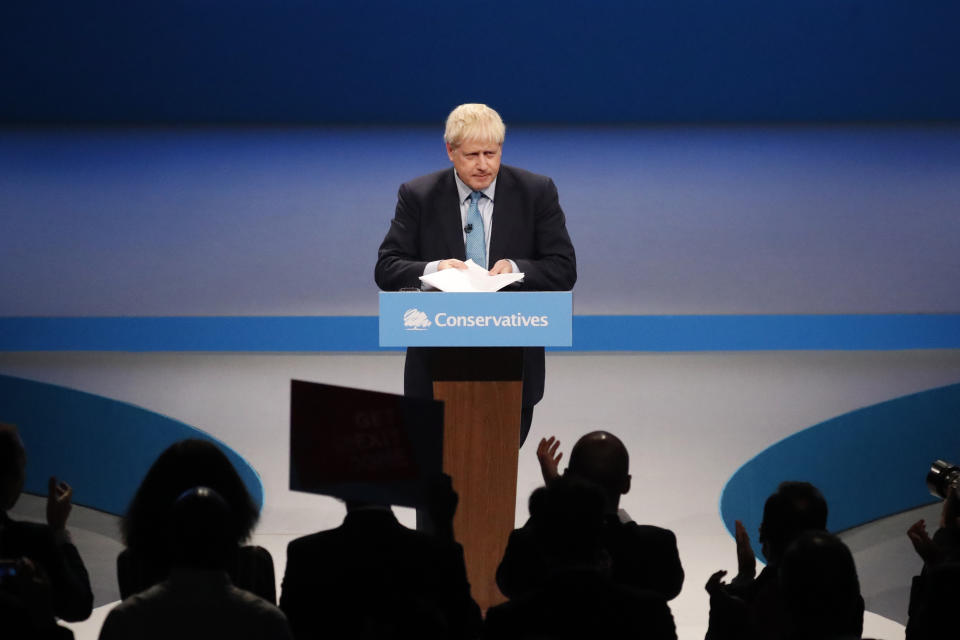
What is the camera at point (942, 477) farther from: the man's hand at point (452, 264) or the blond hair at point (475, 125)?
the blond hair at point (475, 125)

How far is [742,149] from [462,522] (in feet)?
22.1

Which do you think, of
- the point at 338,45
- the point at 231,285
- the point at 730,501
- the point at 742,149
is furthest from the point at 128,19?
the point at 730,501

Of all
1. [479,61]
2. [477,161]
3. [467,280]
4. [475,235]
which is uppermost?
[479,61]

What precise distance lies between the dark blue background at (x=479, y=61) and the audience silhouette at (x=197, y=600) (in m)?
6.45

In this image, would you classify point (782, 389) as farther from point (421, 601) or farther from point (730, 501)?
point (421, 601)

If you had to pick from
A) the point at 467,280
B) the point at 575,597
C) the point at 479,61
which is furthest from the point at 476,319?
the point at 479,61

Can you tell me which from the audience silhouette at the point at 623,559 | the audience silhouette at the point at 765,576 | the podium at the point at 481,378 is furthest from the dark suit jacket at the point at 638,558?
the podium at the point at 481,378

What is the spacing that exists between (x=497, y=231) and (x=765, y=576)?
1.39 m

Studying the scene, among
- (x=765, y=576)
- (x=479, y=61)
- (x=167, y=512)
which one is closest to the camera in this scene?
(x=167, y=512)

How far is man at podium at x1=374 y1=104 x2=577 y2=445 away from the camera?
11.0 feet

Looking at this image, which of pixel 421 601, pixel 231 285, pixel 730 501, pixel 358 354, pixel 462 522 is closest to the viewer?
pixel 421 601

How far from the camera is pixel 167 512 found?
7.51 feet

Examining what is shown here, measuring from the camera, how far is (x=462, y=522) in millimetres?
3127

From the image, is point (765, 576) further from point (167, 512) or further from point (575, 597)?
point (167, 512)
